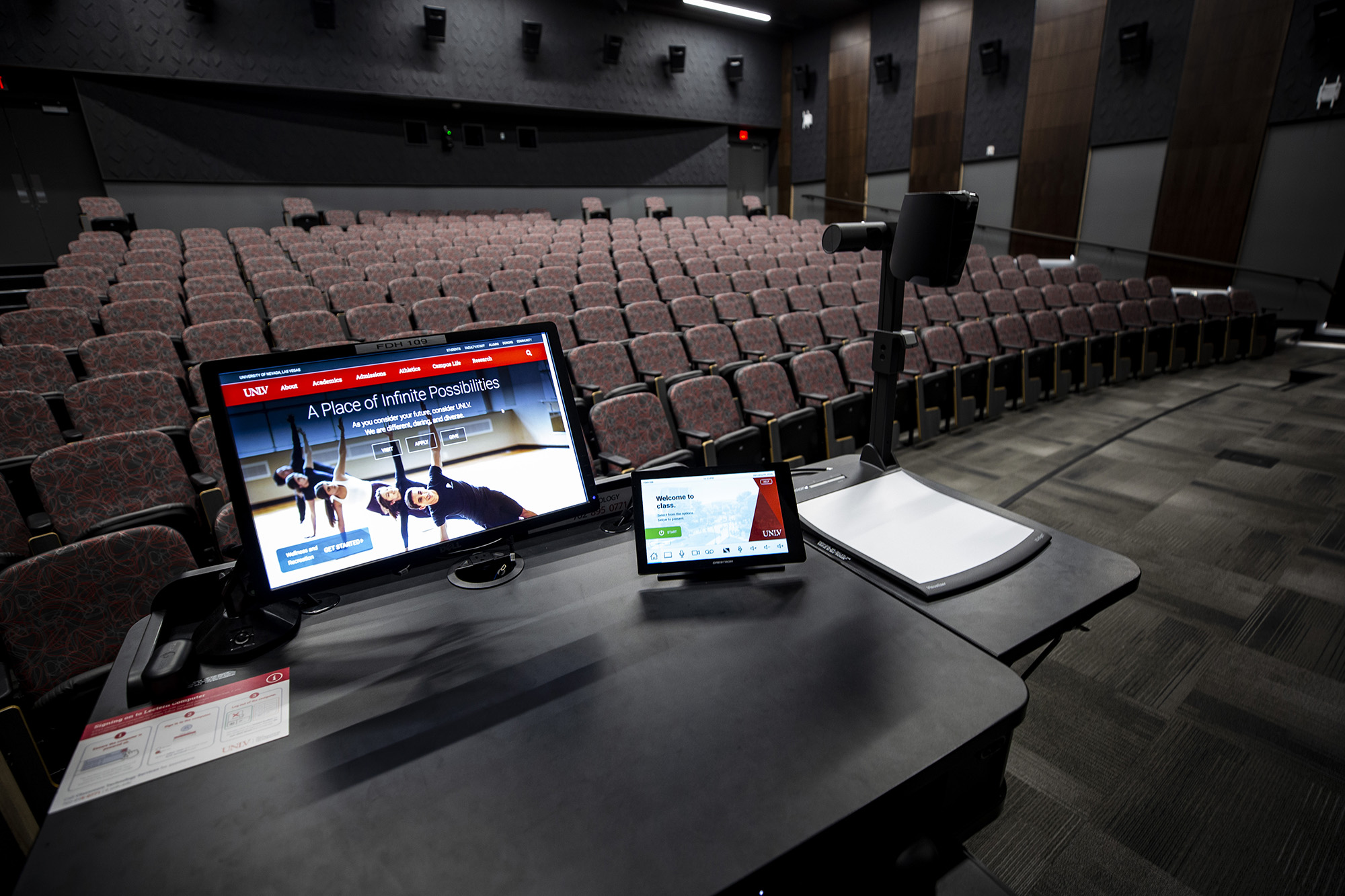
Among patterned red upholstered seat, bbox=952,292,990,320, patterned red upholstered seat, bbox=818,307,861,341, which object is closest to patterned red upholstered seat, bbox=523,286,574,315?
patterned red upholstered seat, bbox=818,307,861,341

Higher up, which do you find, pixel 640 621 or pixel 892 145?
pixel 892 145

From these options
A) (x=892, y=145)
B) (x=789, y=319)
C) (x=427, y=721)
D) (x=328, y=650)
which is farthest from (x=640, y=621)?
(x=892, y=145)

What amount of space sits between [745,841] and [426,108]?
1066 cm

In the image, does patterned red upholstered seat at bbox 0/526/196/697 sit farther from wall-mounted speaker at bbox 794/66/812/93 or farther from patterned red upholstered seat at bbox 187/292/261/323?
wall-mounted speaker at bbox 794/66/812/93

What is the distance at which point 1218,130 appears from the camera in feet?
21.6

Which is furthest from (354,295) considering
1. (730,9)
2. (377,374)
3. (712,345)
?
(730,9)

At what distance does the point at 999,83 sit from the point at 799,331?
717 centimetres

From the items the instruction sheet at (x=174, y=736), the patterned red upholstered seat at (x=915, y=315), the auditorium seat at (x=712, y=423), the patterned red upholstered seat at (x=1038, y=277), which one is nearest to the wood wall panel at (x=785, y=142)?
the patterned red upholstered seat at (x=1038, y=277)

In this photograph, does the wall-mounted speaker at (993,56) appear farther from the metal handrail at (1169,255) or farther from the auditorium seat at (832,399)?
the auditorium seat at (832,399)

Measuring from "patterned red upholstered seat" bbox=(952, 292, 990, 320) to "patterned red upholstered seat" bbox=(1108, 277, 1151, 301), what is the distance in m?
1.97

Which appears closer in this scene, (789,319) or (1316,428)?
(1316,428)

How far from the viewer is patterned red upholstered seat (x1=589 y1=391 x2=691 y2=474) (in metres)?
2.23

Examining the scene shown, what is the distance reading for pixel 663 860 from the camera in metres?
0.48

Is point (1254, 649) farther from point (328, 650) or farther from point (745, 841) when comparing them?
point (328, 650)
